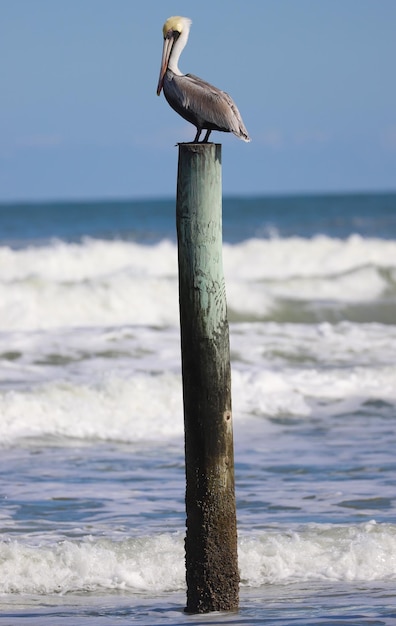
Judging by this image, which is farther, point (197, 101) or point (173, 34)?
point (173, 34)

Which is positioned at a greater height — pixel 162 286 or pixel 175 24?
pixel 162 286

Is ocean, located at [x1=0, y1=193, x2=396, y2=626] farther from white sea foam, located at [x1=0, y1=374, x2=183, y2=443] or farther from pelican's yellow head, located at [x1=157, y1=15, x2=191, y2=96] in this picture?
pelican's yellow head, located at [x1=157, y1=15, x2=191, y2=96]

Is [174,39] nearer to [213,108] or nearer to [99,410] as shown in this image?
[213,108]

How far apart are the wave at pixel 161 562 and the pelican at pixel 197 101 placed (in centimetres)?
235

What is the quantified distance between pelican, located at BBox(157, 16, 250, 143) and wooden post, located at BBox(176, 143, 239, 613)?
19cm

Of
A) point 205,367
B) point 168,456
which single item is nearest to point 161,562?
point 205,367

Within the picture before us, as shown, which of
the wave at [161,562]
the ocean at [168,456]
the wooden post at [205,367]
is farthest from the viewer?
the wave at [161,562]

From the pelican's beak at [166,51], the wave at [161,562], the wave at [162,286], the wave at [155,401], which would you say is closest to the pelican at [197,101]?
the pelican's beak at [166,51]

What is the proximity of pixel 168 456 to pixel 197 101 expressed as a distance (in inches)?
179

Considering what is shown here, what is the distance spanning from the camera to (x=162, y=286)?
2070cm

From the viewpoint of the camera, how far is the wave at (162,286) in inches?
770

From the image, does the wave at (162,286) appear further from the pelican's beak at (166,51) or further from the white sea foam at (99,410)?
the pelican's beak at (166,51)

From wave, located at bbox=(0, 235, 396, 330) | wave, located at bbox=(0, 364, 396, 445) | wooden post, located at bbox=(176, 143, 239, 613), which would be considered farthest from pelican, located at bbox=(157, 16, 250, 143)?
wave, located at bbox=(0, 235, 396, 330)

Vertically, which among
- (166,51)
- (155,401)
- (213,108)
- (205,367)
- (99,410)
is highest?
(166,51)
